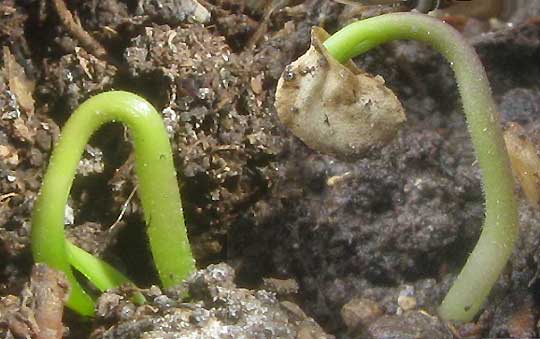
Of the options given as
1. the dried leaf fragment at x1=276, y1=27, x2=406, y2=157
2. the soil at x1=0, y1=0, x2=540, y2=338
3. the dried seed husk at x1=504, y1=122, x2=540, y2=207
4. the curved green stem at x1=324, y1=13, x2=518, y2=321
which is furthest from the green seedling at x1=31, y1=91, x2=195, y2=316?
the dried seed husk at x1=504, y1=122, x2=540, y2=207

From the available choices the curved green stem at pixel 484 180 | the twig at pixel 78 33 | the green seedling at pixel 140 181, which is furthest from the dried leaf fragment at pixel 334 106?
the twig at pixel 78 33

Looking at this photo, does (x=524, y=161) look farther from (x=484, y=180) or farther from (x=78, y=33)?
(x=78, y=33)

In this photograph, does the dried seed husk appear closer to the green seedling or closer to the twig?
the green seedling

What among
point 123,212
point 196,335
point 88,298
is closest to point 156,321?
point 196,335

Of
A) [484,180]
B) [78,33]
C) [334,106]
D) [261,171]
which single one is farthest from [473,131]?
[78,33]

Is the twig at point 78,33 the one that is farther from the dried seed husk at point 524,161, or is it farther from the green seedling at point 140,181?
the dried seed husk at point 524,161

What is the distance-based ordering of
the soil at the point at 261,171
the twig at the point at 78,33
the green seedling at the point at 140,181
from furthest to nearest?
1. the twig at the point at 78,33
2. the soil at the point at 261,171
3. the green seedling at the point at 140,181
